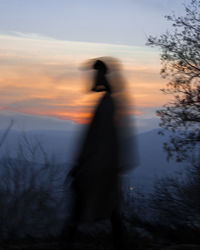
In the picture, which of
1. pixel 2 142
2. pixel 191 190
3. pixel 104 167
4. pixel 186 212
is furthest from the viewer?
pixel 191 190

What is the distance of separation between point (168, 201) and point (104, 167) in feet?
6.50

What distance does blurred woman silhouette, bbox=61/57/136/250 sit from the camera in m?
3.25

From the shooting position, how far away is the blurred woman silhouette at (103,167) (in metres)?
3.25

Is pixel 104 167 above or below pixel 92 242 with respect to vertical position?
above

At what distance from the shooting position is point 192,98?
10.8 metres

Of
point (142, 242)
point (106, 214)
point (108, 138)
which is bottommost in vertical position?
point (142, 242)

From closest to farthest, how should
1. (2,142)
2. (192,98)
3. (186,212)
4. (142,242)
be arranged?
(2,142)
(142,242)
(186,212)
(192,98)

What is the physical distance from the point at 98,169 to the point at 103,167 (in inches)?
1.9

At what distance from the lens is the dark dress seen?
3248mm

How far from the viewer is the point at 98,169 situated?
3250 millimetres

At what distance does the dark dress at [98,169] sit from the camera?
325 cm

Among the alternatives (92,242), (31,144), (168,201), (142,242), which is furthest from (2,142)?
(168,201)

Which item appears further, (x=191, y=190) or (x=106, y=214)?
(x=191, y=190)

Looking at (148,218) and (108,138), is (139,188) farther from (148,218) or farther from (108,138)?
(108,138)
